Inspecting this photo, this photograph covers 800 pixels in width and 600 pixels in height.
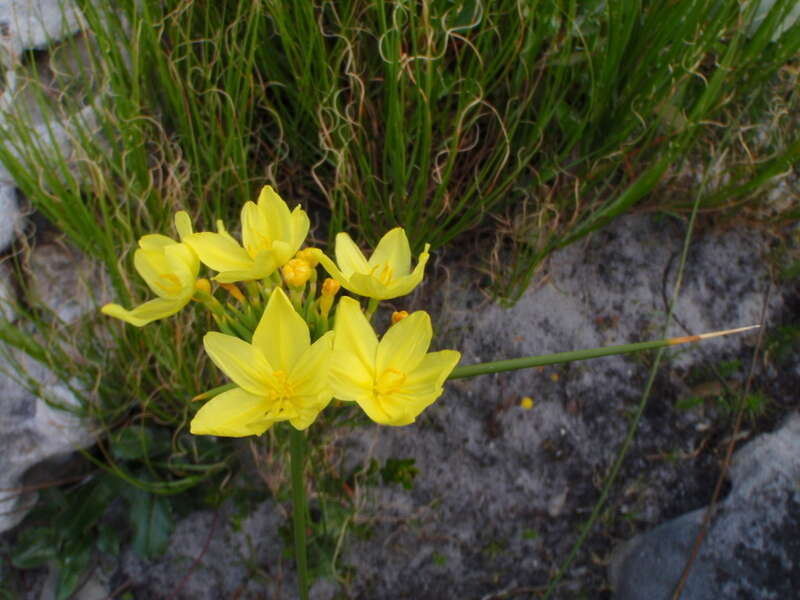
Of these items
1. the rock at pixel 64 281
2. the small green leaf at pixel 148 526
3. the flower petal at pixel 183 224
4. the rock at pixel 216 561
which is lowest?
the rock at pixel 216 561

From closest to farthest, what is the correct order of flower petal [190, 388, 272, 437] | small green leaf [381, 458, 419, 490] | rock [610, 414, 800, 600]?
flower petal [190, 388, 272, 437]
rock [610, 414, 800, 600]
small green leaf [381, 458, 419, 490]

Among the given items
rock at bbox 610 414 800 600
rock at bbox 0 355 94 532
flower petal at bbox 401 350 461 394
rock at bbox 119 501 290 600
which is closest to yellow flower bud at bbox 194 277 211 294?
flower petal at bbox 401 350 461 394

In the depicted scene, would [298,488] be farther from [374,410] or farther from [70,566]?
[70,566]

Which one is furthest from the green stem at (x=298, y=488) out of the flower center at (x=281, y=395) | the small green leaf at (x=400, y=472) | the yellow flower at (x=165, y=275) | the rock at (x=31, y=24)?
the rock at (x=31, y=24)

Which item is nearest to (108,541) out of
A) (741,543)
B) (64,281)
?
(64,281)

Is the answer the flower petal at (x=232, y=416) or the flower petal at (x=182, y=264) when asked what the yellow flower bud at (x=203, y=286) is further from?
the flower petal at (x=232, y=416)

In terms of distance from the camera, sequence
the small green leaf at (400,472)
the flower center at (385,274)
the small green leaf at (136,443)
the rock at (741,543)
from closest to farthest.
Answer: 1. the flower center at (385,274)
2. the rock at (741,543)
3. the small green leaf at (136,443)
4. the small green leaf at (400,472)

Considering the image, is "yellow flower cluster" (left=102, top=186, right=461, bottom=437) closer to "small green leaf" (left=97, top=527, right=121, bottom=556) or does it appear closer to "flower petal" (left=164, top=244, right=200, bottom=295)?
"flower petal" (left=164, top=244, right=200, bottom=295)
